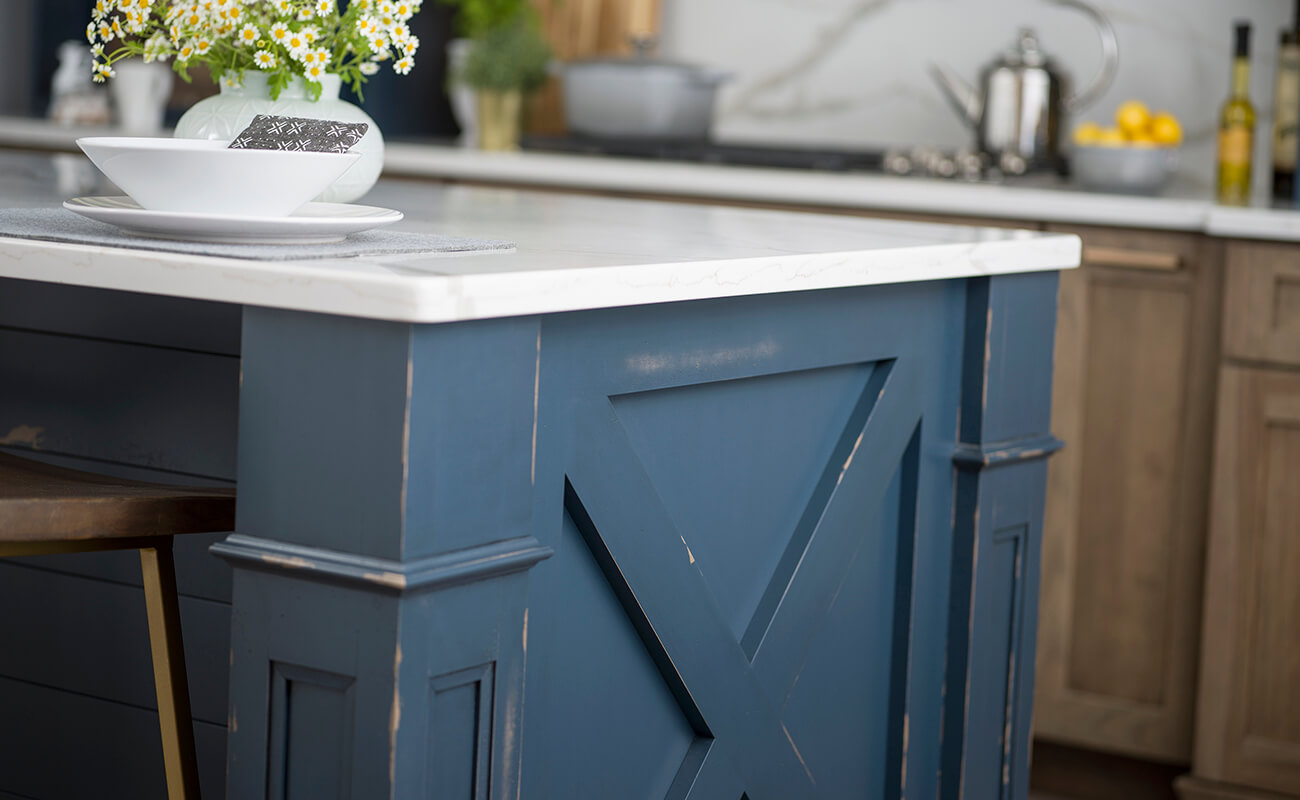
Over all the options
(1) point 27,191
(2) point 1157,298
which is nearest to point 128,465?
(1) point 27,191

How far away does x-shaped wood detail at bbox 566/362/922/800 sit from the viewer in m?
1.06

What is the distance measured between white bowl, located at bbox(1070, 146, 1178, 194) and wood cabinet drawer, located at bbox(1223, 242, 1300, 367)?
0.35 m

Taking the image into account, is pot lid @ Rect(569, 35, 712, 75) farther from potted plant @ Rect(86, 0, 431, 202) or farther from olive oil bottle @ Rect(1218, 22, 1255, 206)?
potted plant @ Rect(86, 0, 431, 202)

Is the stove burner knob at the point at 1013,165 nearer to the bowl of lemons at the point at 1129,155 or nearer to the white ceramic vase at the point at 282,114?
the bowl of lemons at the point at 1129,155

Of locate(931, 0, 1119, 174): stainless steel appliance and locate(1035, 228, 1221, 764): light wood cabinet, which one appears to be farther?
locate(931, 0, 1119, 174): stainless steel appliance

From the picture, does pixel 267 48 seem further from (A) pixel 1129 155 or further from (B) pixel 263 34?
(A) pixel 1129 155

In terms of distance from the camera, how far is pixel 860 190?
2.54m

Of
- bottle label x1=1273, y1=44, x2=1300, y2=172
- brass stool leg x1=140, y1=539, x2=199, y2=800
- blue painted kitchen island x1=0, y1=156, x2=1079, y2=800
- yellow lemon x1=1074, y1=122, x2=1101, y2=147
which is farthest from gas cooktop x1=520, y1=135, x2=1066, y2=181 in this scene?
brass stool leg x1=140, y1=539, x2=199, y2=800

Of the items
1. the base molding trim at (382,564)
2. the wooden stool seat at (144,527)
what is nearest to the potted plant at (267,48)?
the wooden stool seat at (144,527)

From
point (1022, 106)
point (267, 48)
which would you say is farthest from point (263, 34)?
point (1022, 106)

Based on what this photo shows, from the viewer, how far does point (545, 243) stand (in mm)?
1138

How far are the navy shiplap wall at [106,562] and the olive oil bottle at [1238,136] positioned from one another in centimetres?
194

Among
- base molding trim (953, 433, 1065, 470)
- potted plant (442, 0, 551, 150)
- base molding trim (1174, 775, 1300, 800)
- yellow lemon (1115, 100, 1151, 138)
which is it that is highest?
potted plant (442, 0, 551, 150)

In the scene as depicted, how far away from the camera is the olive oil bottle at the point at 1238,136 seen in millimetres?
2586
